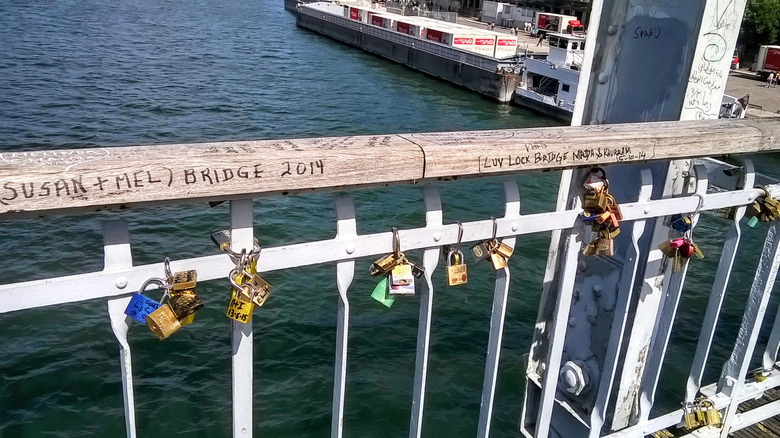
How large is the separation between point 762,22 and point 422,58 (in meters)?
21.1

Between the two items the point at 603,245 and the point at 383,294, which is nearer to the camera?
the point at 383,294

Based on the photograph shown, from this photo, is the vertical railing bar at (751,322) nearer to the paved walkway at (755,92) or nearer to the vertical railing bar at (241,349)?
the vertical railing bar at (241,349)

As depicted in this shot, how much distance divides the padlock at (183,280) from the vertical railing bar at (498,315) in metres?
0.88

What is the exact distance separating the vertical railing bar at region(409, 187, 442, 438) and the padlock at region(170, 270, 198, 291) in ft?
2.07

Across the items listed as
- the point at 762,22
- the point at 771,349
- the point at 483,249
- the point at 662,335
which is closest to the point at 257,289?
the point at 483,249

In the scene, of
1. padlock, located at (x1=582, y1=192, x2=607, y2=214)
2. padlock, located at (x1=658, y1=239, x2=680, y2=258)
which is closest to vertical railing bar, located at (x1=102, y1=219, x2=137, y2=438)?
padlock, located at (x1=582, y1=192, x2=607, y2=214)

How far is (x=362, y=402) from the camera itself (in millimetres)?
7645

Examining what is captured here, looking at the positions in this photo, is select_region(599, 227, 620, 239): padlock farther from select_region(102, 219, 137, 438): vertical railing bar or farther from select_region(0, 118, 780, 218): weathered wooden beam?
select_region(102, 219, 137, 438): vertical railing bar

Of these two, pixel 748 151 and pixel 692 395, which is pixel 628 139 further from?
pixel 692 395

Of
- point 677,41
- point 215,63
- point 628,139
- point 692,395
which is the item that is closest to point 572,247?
point 628,139

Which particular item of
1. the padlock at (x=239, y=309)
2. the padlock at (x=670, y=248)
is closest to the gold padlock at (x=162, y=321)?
the padlock at (x=239, y=309)

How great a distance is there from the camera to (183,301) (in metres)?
1.50

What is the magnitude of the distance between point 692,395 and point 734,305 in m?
7.86

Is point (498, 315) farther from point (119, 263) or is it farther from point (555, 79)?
point (555, 79)
